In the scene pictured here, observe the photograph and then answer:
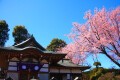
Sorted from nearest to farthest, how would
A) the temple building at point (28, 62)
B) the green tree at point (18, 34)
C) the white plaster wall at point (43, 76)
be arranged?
the temple building at point (28, 62) → the white plaster wall at point (43, 76) → the green tree at point (18, 34)

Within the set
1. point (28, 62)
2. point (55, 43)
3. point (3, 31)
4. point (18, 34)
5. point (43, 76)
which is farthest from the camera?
point (55, 43)

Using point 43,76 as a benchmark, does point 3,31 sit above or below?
above

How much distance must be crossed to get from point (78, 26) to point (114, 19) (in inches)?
172

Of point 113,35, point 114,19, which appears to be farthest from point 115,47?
point 114,19

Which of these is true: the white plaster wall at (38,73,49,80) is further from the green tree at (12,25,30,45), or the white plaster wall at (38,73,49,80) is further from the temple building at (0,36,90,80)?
the green tree at (12,25,30,45)

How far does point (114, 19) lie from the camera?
23.6m

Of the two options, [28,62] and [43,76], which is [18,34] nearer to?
[28,62]

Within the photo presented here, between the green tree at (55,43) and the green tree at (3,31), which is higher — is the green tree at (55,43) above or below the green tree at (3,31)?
below

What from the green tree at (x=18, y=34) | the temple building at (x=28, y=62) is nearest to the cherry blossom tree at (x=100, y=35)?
the temple building at (x=28, y=62)

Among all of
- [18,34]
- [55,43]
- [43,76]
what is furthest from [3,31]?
[43,76]

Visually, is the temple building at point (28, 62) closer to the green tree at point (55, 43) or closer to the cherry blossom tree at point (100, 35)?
the cherry blossom tree at point (100, 35)

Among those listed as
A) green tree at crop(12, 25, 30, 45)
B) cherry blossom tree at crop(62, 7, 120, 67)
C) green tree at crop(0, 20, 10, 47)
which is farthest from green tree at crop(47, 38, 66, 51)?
cherry blossom tree at crop(62, 7, 120, 67)

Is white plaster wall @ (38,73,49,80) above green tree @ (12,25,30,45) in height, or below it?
below

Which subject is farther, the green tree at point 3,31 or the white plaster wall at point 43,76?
the green tree at point 3,31
